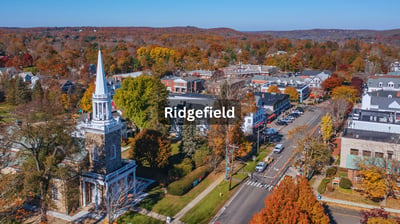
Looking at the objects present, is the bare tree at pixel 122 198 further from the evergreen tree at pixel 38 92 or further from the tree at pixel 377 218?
the evergreen tree at pixel 38 92

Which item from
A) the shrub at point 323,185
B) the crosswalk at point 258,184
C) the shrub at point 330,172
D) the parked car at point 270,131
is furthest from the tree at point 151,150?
the parked car at point 270,131

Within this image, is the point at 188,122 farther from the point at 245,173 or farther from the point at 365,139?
the point at 365,139

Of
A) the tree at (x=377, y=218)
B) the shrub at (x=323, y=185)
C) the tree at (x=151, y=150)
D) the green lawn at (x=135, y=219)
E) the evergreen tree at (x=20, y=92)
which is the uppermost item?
the evergreen tree at (x=20, y=92)

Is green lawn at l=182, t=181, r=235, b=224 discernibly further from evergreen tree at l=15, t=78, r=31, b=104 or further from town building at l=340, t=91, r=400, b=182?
evergreen tree at l=15, t=78, r=31, b=104

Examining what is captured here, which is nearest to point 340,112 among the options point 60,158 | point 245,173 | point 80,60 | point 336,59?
point 245,173

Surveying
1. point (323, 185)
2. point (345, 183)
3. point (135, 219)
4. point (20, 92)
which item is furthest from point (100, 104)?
point (20, 92)

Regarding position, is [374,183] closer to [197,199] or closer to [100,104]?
[197,199]

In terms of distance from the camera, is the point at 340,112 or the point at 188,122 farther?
the point at 340,112
